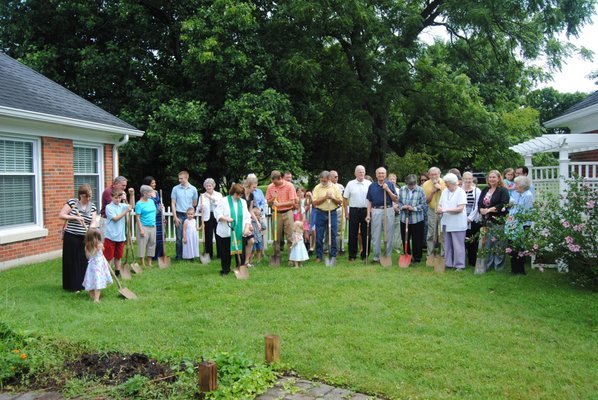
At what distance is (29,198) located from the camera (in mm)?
10797

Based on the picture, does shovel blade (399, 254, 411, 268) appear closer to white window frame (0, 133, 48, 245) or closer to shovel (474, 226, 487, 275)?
Answer: shovel (474, 226, 487, 275)

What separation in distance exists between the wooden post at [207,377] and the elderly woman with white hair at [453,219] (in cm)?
655

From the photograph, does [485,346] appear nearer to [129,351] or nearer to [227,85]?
[129,351]

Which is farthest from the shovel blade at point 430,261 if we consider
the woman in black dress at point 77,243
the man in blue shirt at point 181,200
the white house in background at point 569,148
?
the woman in black dress at point 77,243

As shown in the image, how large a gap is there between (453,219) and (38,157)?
27.5 ft

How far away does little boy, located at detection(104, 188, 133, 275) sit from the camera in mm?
8875

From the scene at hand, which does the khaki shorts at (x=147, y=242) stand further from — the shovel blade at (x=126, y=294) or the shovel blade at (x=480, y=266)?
the shovel blade at (x=480, y=266)

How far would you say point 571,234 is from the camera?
8000 millimetres

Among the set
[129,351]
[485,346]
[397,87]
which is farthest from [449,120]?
[129,351]

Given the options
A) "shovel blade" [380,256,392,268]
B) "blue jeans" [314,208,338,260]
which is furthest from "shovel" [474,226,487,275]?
"blue jeans" [314,208,338,260]

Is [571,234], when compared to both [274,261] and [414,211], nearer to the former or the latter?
[414,211]

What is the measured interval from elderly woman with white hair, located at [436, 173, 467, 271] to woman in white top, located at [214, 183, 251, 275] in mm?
3627

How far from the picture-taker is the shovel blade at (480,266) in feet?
30.8

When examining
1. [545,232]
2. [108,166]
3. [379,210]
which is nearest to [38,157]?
[108,166]
